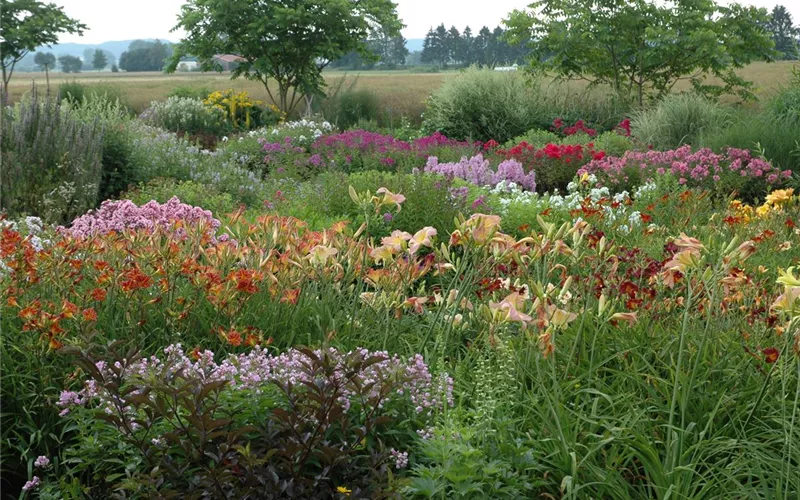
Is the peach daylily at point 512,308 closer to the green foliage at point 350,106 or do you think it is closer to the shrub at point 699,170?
the shrub at point 699,170

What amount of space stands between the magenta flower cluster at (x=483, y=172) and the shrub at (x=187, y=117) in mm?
10294

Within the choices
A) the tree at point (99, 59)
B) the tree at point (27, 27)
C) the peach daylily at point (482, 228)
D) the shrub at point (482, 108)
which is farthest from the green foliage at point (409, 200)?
the tree at point (99, 59)

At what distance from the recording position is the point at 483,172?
31.2 ft

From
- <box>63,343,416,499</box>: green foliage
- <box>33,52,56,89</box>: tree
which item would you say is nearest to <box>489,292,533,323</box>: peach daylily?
<box>63,343,416,499</box>: green foliage

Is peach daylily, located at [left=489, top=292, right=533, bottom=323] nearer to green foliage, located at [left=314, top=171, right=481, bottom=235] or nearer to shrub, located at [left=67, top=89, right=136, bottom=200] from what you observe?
green foliage, located at [left=314, top=171, right=481, bottom=235]

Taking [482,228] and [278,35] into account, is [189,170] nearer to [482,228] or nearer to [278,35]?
[482,228]

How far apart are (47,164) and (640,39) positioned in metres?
17.5

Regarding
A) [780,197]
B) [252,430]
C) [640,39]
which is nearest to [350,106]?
[640,39]

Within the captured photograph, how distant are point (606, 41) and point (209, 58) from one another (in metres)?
12.0

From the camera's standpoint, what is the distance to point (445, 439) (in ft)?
7.63

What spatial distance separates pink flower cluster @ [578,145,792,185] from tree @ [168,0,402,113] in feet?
48.6

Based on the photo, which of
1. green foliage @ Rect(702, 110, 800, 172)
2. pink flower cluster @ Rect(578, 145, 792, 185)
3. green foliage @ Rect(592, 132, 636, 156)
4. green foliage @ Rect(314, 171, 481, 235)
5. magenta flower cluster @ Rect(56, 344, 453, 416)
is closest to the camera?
magenta flower cluster @ Rect(56, 344, 453, 416)

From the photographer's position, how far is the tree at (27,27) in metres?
29.4

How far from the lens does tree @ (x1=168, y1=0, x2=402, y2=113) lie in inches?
905
